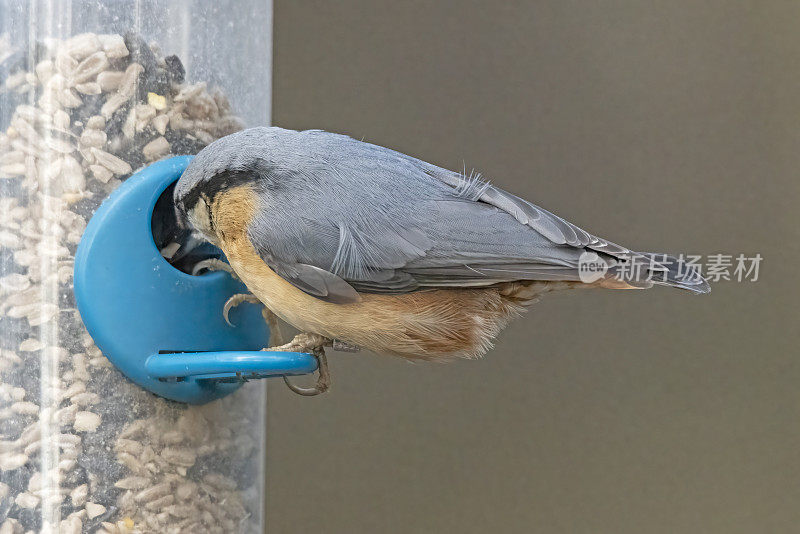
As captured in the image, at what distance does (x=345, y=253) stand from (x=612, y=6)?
2345mm

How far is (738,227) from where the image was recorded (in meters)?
3.85

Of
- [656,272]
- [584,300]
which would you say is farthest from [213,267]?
[584,300]

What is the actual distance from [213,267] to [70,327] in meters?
0.35

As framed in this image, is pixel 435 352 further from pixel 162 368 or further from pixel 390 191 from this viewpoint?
pixel 162 368

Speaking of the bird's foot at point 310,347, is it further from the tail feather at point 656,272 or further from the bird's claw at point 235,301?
the tail feather at point 656,272

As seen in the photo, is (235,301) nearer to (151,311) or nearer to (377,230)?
(151,311)

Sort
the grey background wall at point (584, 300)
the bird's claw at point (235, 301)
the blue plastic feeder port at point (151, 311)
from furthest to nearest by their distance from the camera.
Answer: the grey background wall at point (584, 300), the bird's claw at point (235, 301), the blue plastic feeder port at point (151, 311)

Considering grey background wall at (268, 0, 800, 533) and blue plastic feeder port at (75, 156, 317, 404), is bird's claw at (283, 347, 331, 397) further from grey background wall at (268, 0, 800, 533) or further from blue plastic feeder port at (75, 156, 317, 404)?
grey background wall at (268, 0, 800, 533)

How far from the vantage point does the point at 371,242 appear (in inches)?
77.3

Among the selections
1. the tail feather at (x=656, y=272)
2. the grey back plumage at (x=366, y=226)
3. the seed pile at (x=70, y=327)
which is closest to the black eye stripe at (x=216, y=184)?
the grey back plumage at (x=366, y=226)

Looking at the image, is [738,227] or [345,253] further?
[738,227]

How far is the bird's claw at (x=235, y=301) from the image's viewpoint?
2.09m

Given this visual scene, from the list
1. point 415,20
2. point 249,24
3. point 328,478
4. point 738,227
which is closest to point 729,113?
point 738,227

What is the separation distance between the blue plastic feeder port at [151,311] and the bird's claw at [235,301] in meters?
0.02
